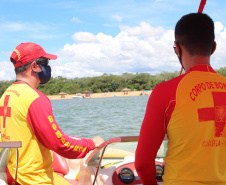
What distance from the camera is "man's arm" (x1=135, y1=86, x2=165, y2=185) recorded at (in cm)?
111

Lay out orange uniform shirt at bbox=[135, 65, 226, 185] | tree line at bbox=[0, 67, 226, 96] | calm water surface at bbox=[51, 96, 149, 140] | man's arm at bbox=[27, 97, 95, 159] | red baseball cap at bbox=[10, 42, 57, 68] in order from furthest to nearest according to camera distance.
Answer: tree line at bbox=[0, 67, 226, 96]
calm water surface at bbox=[51, 96, 149, 140]
red baseball cap at bbox=[10, 42, 57, 68]
man's arm at bbox=[27, 97, 95, 159]
orange uniform shirt at bbox=[135, 65, 226, 185]

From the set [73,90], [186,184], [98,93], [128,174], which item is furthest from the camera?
[98,93]

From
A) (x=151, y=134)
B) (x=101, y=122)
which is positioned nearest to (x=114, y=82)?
(x=101, y=122)

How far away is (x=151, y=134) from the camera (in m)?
1.15

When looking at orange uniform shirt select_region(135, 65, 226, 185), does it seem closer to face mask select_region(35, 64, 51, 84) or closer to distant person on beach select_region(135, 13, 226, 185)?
distant person on beach select_region(135, 13, 226, 185)

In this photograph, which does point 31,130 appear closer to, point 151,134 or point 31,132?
point 31,132

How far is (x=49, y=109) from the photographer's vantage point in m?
1.63

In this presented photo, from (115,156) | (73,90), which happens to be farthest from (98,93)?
(115,156)

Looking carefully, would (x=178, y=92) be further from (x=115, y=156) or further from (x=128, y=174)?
(x=115, y=156)

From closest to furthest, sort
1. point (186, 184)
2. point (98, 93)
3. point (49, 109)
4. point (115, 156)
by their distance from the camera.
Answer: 1. point (186, 184)
2. point (49, 109)
3. point (115, 156)
4. point (98, 93)

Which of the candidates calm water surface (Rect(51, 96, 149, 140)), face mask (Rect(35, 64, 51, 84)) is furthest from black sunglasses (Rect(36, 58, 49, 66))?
calm water surface (Rect(51, 96, 149, 140))

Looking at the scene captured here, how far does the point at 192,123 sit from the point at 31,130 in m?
0.94

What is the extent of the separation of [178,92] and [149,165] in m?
0.33

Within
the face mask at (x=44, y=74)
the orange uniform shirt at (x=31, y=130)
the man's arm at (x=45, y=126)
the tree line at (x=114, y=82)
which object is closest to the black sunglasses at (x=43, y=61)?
the face mask at (x=44, y=74)
